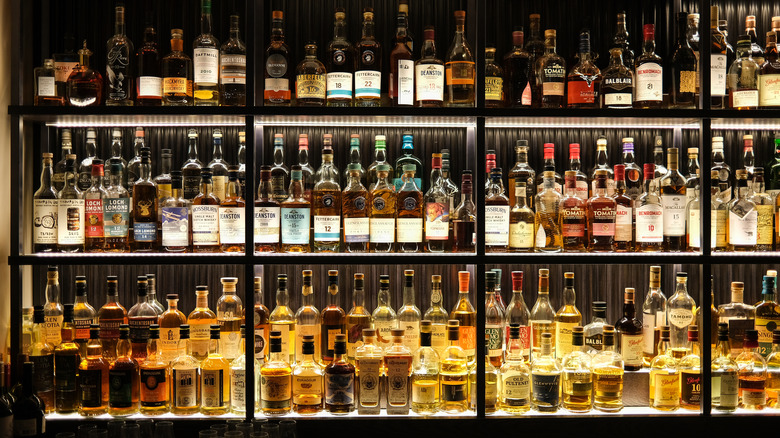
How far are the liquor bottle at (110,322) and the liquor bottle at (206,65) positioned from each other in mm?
668

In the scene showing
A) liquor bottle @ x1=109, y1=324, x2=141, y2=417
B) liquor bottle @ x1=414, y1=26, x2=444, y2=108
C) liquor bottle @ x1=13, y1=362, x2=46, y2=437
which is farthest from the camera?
liquor bottle @ x1=414, y1=26, x2=444, y2=108

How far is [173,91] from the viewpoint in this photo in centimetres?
232

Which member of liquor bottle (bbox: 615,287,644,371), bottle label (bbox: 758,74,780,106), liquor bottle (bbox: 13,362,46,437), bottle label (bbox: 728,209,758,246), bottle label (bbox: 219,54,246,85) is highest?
bottle label (bbox: 219,54,246,85)

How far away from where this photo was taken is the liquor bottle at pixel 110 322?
2332mm

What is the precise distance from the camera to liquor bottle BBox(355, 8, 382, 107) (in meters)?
2.35

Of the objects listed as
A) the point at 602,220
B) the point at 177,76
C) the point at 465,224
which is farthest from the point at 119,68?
the point at 602,220

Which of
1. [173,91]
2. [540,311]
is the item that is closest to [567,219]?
[540,311]

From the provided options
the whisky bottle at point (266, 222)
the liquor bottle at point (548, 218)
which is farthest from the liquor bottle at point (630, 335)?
the whisky bottle at point (266, 222)

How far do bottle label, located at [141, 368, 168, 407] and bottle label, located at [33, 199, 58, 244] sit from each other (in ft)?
1.73

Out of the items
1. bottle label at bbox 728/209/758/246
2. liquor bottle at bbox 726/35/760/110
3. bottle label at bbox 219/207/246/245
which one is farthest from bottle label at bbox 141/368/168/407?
liquor bottle at bbox 726/35/760/110

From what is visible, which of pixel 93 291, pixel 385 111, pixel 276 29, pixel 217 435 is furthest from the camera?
pixel 93 291

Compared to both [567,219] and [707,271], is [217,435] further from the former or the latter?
[707,271]

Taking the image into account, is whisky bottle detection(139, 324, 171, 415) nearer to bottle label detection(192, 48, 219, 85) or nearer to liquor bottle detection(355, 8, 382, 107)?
bottle label detection(192, 48, 219, 85)

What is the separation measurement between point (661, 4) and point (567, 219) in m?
0.97
